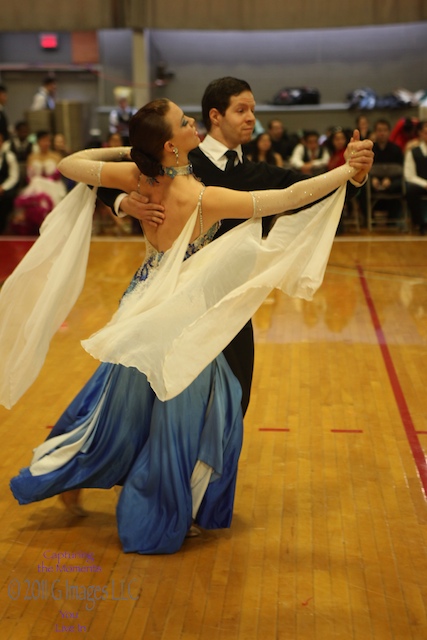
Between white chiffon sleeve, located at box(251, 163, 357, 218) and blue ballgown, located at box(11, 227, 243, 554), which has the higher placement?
white chiffon sleeve, located at box(251, 163, 357, 218)

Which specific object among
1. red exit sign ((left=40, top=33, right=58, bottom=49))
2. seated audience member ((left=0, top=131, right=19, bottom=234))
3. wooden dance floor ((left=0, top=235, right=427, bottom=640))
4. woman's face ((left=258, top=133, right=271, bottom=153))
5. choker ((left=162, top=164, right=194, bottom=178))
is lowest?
wooden dance floor ((left=0, top=235, right=427, bottom=640))

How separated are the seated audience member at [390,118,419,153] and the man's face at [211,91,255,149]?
27.4ft

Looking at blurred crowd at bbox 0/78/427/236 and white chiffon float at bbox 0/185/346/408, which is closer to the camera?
white chiffon float at bbox 0/185/346/408

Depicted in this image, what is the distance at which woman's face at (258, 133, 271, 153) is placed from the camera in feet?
31.9

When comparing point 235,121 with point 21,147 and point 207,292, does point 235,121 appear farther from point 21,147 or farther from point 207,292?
point 21,147

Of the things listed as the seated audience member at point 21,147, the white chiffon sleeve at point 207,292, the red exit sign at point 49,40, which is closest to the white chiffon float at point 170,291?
the white chiffon sleeve at point 207,292

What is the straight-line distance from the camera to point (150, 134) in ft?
9.46

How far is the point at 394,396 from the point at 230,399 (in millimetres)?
1858

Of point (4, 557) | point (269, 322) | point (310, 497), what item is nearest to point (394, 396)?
point (310, 497)

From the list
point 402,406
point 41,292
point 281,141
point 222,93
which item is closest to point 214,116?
point 222,93

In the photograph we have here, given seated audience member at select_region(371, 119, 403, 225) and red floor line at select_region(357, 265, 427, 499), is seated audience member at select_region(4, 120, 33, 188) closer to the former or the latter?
seated audience member at select_region(371, 119, 403, 225)

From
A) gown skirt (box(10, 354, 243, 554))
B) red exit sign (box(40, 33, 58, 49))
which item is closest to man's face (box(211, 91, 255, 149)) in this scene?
gown skirt (box(10, 354, 243, 554))

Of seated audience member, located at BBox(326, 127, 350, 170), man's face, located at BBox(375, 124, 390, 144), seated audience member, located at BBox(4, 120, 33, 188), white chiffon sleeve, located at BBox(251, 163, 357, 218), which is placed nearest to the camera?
white chiffon sleeve, located at BBox(251, 163, 357, 218)

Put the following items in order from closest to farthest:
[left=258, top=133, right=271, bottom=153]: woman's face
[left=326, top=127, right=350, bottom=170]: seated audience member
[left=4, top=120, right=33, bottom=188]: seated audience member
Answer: [left=258, top=133, right=271, bottom=153]: woman's face, [left=326, top=127, right=350, bottom=170]: seated audience member, [left=4, top=120, right=33, bottom=188]: seated audience member
